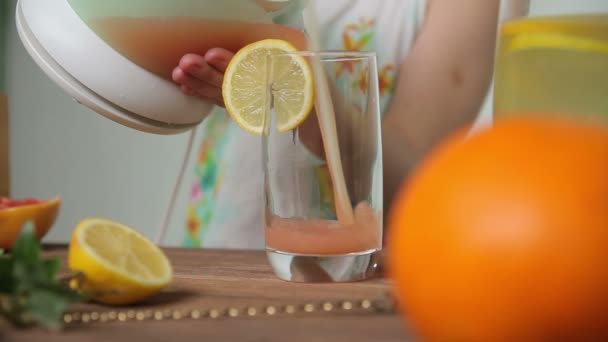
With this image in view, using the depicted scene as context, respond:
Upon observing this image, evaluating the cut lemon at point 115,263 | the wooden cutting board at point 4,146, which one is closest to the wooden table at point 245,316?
the cut lemon at point 115,263

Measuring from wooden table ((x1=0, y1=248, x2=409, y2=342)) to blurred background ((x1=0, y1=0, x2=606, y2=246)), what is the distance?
800 millimetres

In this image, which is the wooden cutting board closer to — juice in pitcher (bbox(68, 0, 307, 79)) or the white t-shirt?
the white t-shirt

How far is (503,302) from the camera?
1.03 ft

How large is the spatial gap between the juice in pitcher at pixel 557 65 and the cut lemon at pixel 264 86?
0.55ft

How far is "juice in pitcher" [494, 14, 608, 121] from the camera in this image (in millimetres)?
445

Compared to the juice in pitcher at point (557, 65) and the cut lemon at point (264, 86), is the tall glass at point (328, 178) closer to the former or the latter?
the cut lemon at point (264, 86)

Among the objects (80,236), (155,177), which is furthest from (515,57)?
(155,177)

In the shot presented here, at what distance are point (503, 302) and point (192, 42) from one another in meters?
0.47

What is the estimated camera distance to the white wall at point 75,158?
144 cm

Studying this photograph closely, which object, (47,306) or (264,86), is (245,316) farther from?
(264,86)

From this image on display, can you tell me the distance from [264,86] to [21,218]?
0.89ft

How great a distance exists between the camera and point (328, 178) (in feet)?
2.00

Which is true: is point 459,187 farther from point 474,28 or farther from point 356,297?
point 474,28

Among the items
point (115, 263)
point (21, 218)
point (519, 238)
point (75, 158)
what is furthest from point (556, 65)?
point (75, 158)
